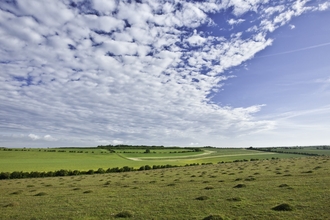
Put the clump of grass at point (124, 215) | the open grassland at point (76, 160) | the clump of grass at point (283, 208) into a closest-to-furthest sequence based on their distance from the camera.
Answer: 1. the clump of grass at point (283, 208)
2. the clump of grass at point (124, 215)
3. the open grassland at point (76, 160)

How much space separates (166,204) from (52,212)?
33.1ft

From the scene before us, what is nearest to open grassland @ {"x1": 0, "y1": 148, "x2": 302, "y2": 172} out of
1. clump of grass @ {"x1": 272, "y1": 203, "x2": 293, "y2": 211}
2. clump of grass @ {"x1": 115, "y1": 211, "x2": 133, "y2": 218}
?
clump of grass @ {"x1": 115, "y1": 211, "x2": 133, "y2": 218}

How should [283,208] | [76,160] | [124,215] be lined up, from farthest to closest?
[76,160], [124,215], [283,208]

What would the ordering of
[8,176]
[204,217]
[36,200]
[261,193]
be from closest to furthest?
[204,217]
[261,193]
[36,200]
[8,176]

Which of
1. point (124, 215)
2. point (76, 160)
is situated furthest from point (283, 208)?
point (76, 160)

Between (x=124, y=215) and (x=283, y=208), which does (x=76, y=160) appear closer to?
(x=124, y=215)

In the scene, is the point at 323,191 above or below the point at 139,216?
above

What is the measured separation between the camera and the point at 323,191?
71.1 feet

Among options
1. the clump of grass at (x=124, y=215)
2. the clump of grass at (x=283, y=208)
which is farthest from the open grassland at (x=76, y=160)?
the clump of grass at (x=283, y=208)


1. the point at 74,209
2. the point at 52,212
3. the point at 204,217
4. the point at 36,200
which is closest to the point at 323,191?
the point at 204,217

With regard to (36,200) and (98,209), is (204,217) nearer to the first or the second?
(98,209)

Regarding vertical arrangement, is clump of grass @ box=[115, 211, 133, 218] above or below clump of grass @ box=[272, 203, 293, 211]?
below

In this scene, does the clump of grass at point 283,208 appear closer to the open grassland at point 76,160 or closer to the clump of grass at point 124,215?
the clump of grass at point 124,215

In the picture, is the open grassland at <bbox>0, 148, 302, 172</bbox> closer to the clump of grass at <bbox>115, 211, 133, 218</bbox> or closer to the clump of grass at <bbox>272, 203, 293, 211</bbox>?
the clump of grass at <bbox>115, 211, 133, 218</bbox>
